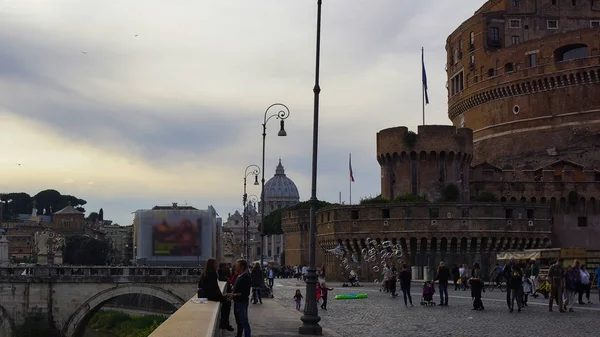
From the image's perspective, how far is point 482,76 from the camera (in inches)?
2437

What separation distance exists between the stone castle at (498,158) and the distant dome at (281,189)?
10574 centimetres

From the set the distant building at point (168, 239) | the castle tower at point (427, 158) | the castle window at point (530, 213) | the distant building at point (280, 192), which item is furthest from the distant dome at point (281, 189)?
the castle window at point (530, 213)

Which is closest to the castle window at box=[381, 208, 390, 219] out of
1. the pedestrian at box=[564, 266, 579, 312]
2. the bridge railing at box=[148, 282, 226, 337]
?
the pedestrian at box=[564, 266, 579, 312]

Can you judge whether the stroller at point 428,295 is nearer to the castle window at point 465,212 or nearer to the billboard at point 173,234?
the castle window at point 465,212

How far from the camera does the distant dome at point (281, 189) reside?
17812 cm

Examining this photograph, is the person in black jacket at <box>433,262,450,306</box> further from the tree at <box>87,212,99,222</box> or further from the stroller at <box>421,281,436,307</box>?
the tree at <box>87,212,99,222</box>

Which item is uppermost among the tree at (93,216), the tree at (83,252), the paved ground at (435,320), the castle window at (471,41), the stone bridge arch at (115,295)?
the castle window at (471,41)

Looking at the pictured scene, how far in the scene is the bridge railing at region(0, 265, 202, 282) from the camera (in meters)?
48.7

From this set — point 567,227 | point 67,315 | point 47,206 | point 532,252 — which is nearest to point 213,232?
point 67,315

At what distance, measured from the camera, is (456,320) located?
55.7 feet

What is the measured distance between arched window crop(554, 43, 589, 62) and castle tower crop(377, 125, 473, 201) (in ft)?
46.9

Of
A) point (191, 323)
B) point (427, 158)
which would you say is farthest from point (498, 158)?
point (191, 323)

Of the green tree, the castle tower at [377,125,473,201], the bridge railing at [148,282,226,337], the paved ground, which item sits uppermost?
the castle tower at [377,125,473,201]

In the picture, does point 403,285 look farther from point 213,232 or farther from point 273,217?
point 273,217
